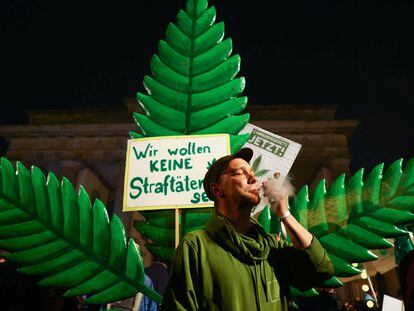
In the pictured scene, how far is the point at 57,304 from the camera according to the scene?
12.0 ft

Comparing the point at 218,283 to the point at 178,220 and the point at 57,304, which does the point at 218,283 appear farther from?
the point at 57,304

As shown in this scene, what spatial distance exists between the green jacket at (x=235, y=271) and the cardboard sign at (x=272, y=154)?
1.01m

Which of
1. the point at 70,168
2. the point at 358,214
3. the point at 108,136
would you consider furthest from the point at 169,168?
the point at 70,168

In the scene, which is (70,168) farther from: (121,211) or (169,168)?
(169,168)

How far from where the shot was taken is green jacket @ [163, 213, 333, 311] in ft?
4.27

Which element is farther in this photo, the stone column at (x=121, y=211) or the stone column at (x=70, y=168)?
the stone column at (x=70, y=168)

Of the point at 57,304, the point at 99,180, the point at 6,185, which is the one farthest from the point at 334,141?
the point at 6,185

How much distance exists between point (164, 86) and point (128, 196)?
0.75 m

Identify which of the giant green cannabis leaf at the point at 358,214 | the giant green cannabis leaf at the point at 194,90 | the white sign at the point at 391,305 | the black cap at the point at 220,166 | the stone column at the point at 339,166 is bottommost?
the white sign at the point at 391,305

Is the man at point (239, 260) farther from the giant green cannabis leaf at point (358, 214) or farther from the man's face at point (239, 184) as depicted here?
the giant green cannabis leaf at point (358, 214)

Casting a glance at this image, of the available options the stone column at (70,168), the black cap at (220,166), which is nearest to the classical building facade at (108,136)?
the stone column at (70,168)

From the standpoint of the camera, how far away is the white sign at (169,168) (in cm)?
199

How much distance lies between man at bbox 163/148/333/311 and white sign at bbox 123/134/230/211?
40 centimetres

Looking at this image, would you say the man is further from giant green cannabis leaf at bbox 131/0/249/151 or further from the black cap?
giant green cannabis leaf at bbox 131/0/249/151
